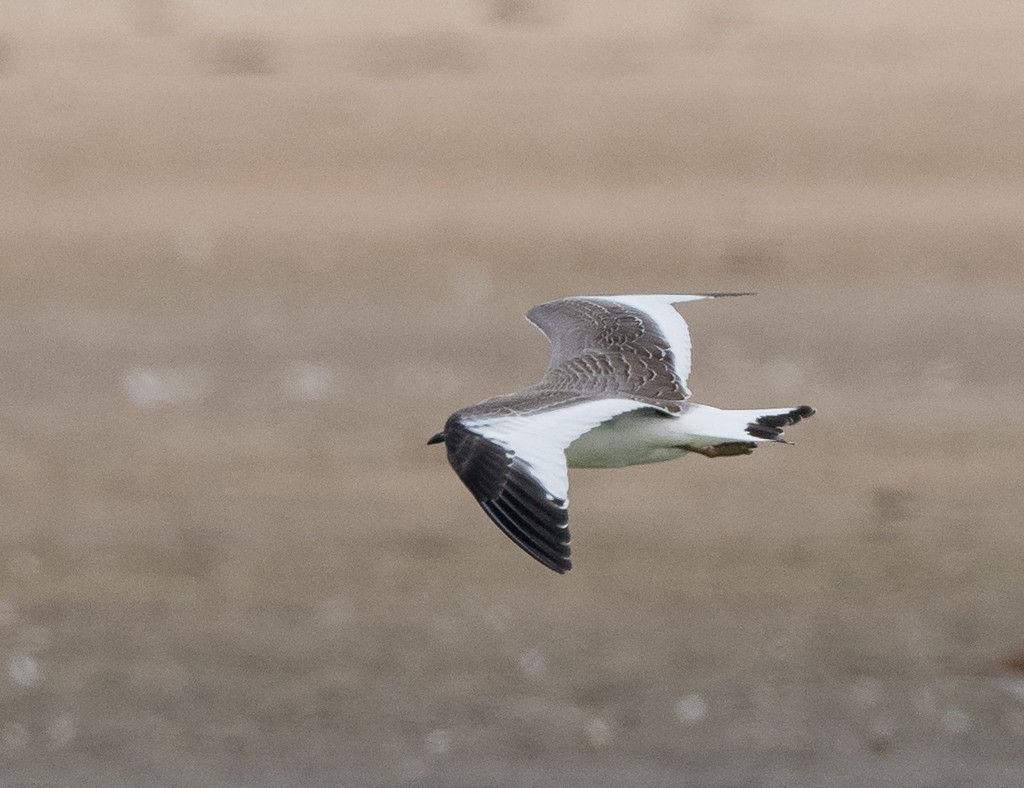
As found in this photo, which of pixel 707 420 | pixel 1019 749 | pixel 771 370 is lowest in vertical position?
pixel 1019 749

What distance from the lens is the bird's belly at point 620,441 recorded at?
20.4 ft

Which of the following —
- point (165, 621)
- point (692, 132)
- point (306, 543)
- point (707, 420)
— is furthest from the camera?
point (692, 132)

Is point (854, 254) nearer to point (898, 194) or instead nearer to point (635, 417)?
point (898, 194)

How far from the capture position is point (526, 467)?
5379 millimetres

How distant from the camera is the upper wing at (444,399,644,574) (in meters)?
5.14

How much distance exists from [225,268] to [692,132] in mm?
2861

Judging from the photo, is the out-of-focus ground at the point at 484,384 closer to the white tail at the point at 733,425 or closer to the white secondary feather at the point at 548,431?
Answer: the white tail at the point at 733,425

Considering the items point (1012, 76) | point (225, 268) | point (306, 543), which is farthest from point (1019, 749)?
point (1012, 76)

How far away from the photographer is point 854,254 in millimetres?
11945

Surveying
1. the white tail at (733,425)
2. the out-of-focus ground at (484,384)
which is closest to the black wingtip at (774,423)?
the white tail at (733,425)

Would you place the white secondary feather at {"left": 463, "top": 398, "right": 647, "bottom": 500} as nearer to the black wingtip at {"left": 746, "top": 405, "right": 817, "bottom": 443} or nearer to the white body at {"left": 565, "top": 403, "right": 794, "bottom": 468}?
the white body at {"left": 565, "top": 403, "right": 794, "bottom": 468}

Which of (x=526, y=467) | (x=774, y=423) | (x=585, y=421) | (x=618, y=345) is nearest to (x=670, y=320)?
(x=618, y=345)

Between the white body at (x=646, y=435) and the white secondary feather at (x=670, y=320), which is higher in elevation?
the white secondary feather at (x=670, y=320)

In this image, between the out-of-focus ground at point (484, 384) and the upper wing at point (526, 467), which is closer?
the upper wing at point (526, 467)
